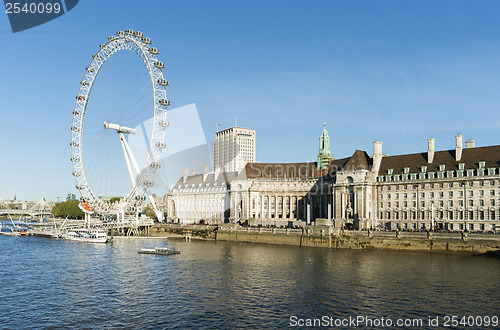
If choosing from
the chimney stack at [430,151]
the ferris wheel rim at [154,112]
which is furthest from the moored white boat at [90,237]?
the chimney stack at [430,151]

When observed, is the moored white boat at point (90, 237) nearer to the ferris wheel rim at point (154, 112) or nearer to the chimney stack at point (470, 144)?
the ferris wheel rim at point (154, 112)

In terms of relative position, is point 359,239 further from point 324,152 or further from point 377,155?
point 324,152

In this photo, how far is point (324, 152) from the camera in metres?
141

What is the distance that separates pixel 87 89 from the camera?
106 meters

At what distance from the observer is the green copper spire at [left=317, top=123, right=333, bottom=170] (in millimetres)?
138625

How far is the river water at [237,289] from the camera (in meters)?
37.9

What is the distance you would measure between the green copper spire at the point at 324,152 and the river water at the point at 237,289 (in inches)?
2545

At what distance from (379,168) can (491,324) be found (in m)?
74.6

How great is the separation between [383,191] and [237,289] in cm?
6568

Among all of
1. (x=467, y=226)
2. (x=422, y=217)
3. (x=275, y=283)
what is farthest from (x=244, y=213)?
(x=275, y=283)

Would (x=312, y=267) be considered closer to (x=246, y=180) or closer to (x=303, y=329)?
(x=303, y=329)

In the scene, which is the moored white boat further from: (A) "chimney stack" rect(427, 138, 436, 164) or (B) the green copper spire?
(A) "chimney stack" rect(427, 138, 436, 164)

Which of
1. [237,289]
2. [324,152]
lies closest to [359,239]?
[237,289]

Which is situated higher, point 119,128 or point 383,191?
point 119,128
